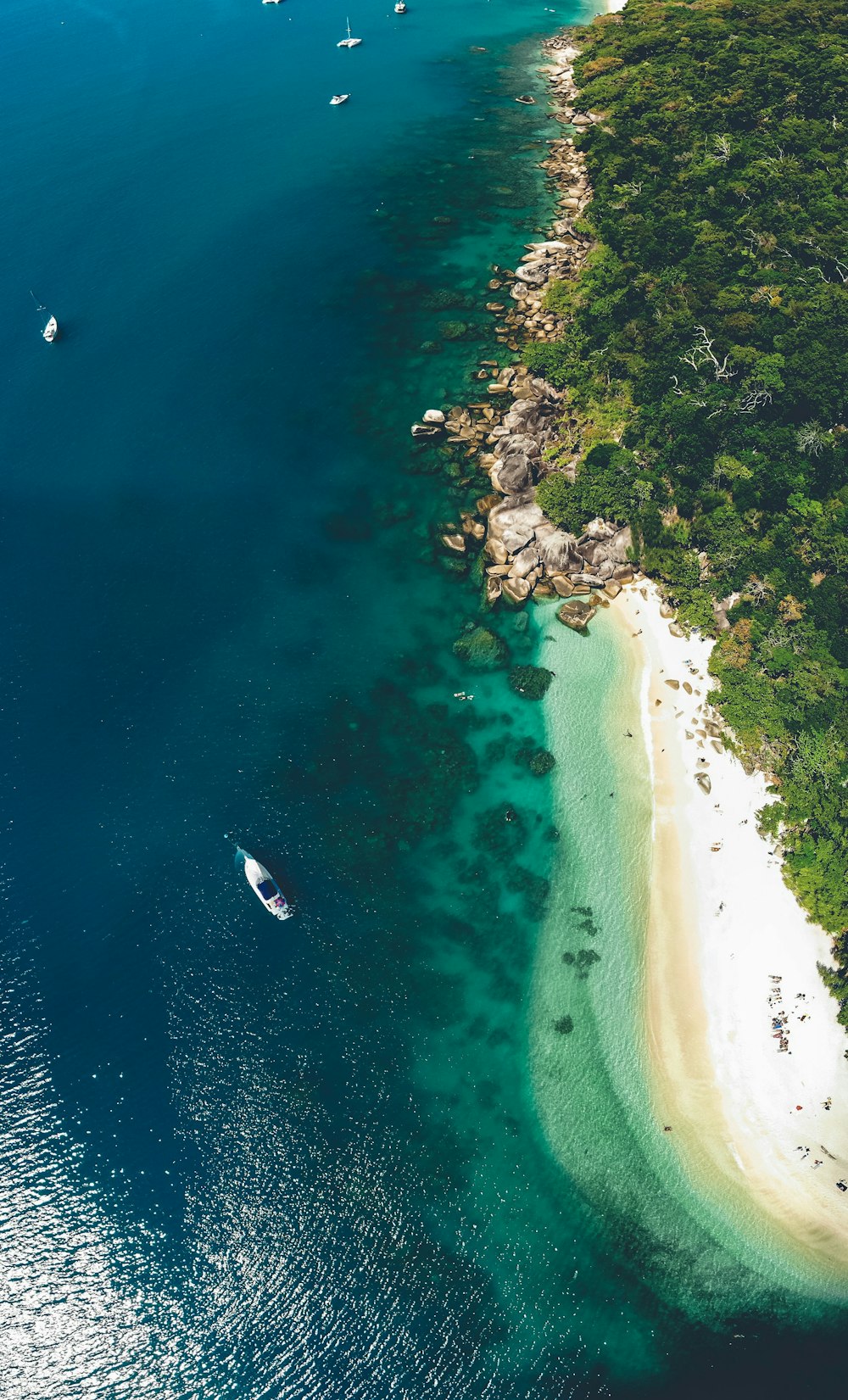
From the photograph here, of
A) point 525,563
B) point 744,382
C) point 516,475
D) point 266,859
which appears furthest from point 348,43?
point 266,859

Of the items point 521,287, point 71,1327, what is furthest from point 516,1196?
point 521,287

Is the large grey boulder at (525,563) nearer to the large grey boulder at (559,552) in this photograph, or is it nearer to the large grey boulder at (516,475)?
the large grey boulder at (559,552)

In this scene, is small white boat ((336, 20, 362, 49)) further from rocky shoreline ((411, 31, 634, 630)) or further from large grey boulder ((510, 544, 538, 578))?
large grey boulder ((510, 544, 538, 578))

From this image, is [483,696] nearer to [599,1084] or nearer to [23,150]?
[599,1084]

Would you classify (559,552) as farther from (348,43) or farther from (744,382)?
(348,43)

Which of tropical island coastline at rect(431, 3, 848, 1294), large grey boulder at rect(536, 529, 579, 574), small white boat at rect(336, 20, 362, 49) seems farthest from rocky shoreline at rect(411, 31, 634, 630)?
small white boat at rect(336, 20, 362, 49)

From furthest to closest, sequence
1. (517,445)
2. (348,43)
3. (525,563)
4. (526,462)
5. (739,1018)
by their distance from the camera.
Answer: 1. (348,43)
2. (517,445)
3. (526,462)
4. (525,563)
5. (739,1018)
